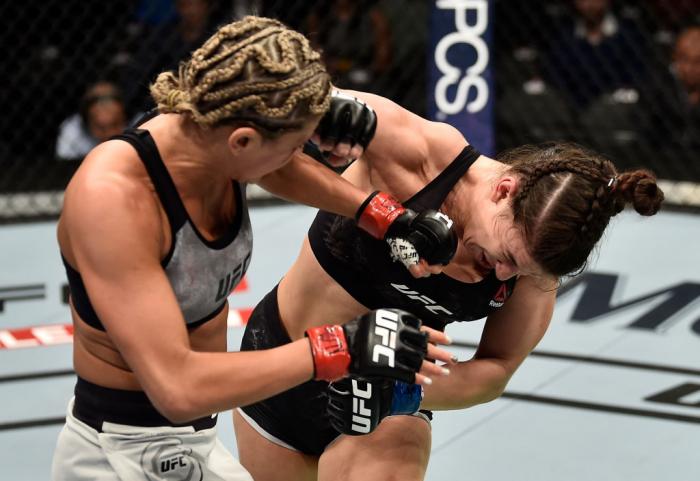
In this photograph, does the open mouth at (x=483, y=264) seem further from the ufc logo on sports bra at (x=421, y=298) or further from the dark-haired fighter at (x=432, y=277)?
the ufc logo on sports bra at (x=421, y=298)

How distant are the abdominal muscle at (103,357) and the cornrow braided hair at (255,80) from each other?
38 cm

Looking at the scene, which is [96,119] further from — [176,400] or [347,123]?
[176,400]

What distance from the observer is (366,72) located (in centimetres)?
521

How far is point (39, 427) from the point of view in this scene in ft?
9.75

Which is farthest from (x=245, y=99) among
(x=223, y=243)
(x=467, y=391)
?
(x=467, y=391)

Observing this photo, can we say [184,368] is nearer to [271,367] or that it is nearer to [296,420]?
[271,367]

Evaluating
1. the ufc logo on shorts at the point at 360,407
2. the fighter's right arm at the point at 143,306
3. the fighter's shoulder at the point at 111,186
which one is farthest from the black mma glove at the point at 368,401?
the fighter's shoulder at the point at 111,186

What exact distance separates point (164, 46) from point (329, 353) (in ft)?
11.9

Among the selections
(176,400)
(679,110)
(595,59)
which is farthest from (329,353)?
(595,59)

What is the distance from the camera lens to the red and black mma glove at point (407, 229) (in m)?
1.79

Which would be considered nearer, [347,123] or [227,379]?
[227,379]

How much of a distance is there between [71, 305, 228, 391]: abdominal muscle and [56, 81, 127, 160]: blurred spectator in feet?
9.72

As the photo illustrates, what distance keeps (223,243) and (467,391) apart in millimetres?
664

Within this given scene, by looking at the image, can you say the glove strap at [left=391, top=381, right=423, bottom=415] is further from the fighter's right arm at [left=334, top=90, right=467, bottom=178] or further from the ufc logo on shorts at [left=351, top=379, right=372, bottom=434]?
the fighter's right arm at [left=334, top=90, right=467, bottom=178]
